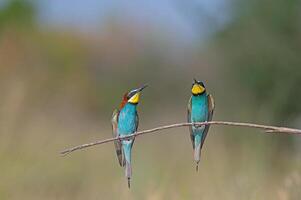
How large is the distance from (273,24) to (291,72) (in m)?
0.83

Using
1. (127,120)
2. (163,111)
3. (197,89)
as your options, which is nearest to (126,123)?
(127,120)

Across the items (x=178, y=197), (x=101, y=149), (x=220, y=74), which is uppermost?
(x=220, y=74)

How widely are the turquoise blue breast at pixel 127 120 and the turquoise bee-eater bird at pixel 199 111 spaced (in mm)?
76

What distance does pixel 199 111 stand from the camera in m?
1.03

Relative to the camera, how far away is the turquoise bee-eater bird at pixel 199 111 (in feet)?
3.33

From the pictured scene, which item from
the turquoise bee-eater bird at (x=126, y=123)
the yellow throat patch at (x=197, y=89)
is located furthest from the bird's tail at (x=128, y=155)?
the yellow throat patch at (x=197, y=89)

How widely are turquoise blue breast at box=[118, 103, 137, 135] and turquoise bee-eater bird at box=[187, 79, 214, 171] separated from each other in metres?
0.08

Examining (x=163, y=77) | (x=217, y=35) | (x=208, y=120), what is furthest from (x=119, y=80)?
(x=208, y=120)

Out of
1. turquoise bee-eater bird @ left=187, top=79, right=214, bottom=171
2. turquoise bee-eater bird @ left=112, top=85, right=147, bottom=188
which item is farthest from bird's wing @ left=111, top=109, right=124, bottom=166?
turquoise bee-eater bird @ left=187, top=79, right=214, bottom=171

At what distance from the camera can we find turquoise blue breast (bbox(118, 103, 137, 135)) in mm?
1041

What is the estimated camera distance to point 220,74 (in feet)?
35.8

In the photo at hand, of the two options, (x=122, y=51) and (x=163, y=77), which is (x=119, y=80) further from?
(x=122, y=51)

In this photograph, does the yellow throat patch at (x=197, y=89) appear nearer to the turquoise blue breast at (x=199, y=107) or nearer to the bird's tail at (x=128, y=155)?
the turquoise blue breast at (x=199, y=107)

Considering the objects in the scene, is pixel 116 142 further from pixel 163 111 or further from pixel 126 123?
pixel 163 111
